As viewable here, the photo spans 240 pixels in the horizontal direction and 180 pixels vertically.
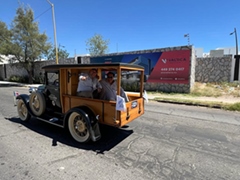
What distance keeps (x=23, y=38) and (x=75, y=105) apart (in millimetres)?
20348

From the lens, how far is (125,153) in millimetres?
3332

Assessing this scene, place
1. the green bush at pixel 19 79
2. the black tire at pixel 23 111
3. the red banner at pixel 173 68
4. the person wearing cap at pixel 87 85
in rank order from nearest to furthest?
1. the person wearing cap at pixel 87 85
2. the black tire at pixel 23 111
3. the red banner at pixel 173 68
4. the green bush at pixel 19 79

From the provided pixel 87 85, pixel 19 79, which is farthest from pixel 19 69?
pixel 87 85

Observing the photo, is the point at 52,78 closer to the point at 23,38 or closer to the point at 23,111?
the point at 23,111

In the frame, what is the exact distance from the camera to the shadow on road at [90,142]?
360 centimetres

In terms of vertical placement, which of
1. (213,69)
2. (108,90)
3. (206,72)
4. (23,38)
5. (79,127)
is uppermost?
(23,38)

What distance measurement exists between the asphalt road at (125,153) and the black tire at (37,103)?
48 centimetres

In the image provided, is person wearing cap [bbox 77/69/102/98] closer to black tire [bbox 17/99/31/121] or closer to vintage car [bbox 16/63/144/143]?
vintage car [bbox 16/63/144/143]

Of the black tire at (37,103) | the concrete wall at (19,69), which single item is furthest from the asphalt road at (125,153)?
the concrete wall at (19,69)

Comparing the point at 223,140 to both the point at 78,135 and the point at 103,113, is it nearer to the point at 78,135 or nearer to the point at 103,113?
the point at 103,113

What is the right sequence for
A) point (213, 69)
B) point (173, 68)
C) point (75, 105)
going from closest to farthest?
point (75, 105) < point (173, 68) < point (213, 69)

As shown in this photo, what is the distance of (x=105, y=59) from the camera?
15.6 metres

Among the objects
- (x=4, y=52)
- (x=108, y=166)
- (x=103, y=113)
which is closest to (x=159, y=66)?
(x=103, y=113)

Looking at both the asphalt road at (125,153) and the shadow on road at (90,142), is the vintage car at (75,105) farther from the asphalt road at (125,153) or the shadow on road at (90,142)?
the asphalt road at (125,153)
